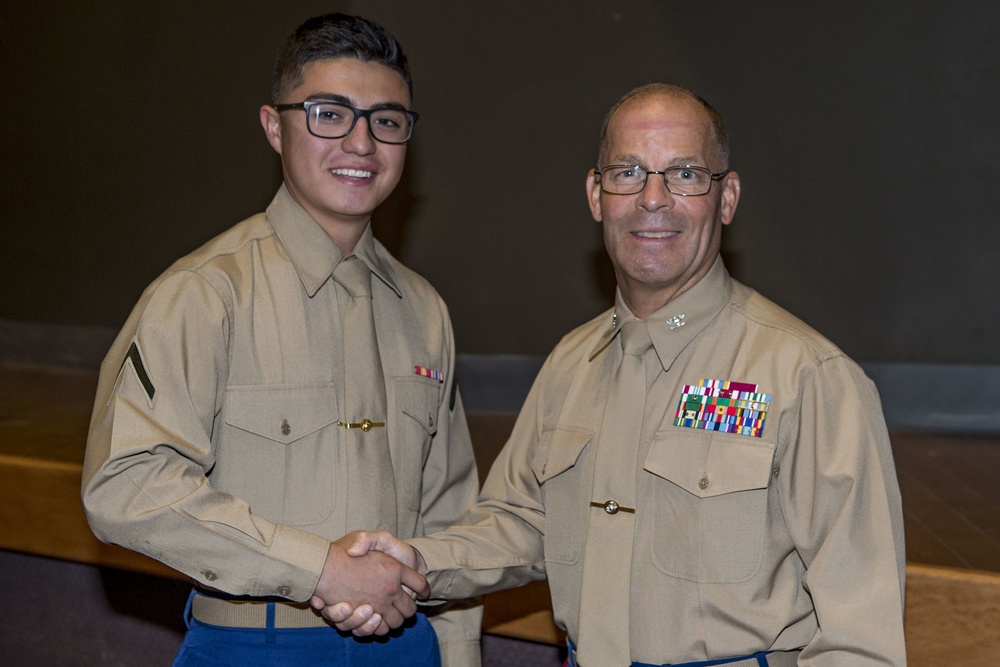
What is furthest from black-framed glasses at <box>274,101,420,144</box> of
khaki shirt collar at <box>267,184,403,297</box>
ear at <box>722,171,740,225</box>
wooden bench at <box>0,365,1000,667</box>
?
wooden bench at <box>0,365,1000,667</box>

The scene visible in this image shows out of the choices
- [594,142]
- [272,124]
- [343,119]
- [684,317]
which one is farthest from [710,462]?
[594,142]

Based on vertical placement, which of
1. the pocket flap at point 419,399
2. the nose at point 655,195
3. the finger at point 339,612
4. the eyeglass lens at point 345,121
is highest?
the eyeglass lens at point 345,121

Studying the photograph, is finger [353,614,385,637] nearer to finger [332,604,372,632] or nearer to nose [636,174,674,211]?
finger [332,604,372,632]

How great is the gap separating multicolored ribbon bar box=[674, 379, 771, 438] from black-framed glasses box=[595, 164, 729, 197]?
302 mm

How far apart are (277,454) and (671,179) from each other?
30.6 inches

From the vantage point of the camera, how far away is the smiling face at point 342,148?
1.75m

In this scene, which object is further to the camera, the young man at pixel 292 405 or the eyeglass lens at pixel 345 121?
the eyeglass lens at pixel 345 121

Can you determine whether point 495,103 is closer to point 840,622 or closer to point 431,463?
point 431,463

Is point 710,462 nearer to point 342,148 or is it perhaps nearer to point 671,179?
point 671,179

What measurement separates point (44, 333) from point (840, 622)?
5.08 m

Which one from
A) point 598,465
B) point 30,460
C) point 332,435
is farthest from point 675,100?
point 30,460

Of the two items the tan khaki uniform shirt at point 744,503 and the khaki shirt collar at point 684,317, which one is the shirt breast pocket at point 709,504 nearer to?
the tan khaki uniform shirt at point 744,503

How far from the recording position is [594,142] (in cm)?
424

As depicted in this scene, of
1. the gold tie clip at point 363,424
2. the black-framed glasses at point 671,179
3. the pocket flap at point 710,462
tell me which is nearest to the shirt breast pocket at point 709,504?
the pocket flap at point 710,462
